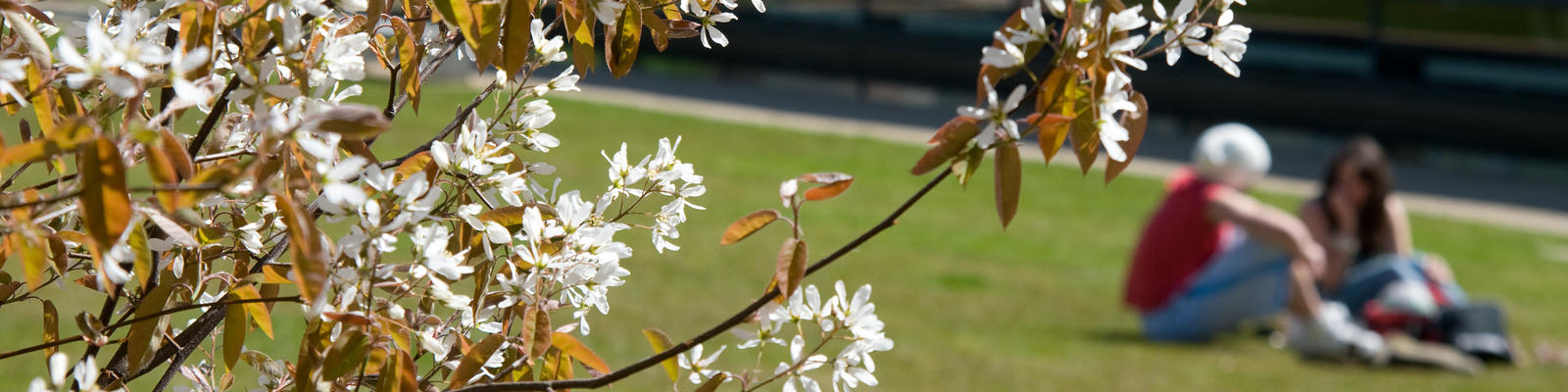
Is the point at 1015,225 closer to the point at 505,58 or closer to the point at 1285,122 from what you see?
the point at 1285,122

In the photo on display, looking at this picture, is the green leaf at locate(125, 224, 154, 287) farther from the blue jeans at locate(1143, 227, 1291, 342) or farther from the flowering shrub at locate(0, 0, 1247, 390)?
the blue jeans at locate(1143, 227, 1291, 342)

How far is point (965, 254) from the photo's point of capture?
8203 mm

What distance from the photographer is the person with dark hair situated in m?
6.53

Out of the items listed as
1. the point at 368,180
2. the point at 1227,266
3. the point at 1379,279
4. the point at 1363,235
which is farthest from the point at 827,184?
the point at 1363,235

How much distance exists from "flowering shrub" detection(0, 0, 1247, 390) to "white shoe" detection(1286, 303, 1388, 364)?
5.34m

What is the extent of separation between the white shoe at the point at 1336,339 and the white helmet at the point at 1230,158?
61cm

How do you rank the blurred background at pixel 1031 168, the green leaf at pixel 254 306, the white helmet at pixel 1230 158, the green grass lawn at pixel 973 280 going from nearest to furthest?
the green leaf at pixel 254 306
the green grass lawn at pixel 973 280
the blurred background at pixel 1031 168
the white helmet at pixel 1230 158

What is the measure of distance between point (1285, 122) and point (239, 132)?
13546 millimetres

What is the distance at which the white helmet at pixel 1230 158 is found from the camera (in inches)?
243

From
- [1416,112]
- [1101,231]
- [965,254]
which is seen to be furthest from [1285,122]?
[965,254]

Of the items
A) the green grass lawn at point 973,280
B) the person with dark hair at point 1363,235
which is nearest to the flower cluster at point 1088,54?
the green grass lawn at point 973,280

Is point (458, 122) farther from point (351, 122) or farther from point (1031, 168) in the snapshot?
point (1031, 168)

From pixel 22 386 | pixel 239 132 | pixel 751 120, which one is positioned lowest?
pixel 751 120

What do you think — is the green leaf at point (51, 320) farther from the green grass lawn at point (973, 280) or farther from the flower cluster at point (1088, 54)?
the green grass lawn at point (973, 280)
